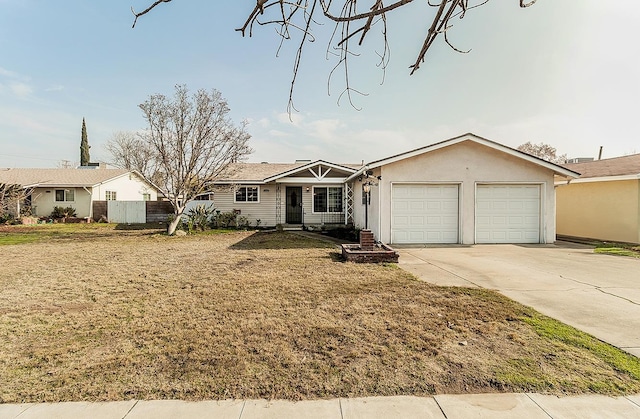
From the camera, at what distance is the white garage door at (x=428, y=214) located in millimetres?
11641

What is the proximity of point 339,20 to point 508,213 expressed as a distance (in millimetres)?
12096

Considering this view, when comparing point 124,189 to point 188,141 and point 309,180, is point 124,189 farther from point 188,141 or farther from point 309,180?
point 309,180

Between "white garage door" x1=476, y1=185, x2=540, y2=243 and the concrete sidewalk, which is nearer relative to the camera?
the concrete sidewalk

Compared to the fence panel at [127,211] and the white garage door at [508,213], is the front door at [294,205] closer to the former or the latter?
the white garage door at [508,213]

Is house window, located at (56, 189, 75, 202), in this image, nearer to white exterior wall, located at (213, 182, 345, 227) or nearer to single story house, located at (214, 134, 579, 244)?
white exterior wall, located at (213, 182, 345, 227)

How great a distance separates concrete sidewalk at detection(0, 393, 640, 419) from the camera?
7.52 ft

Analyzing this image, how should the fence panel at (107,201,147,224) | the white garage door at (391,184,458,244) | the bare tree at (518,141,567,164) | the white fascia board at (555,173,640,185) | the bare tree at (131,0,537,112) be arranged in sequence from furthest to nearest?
the bare tree at (518,141,567,164) < the fence panel at (107,201,147,224) < the white garage door at (391,184,458,244) < the white fascia board at (555,173,640,185) < the bare tree at (131,0,537,112)

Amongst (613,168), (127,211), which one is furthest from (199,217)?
(613,168)

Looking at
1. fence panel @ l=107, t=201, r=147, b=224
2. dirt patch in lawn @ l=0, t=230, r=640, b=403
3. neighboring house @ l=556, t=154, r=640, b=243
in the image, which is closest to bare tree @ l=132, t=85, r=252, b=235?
dirt patch in lawn @ l=0, t=230, r=640, b=403

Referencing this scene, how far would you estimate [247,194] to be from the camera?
1883 centimetres

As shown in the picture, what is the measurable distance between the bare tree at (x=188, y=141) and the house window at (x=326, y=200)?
5.06 meters

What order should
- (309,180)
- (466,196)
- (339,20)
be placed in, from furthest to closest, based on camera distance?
(309,180), (466,196), (339,20)

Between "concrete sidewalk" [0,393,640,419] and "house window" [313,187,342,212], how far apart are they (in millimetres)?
16466

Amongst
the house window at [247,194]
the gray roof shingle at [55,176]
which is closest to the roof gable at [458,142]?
the house window at [247,194]
